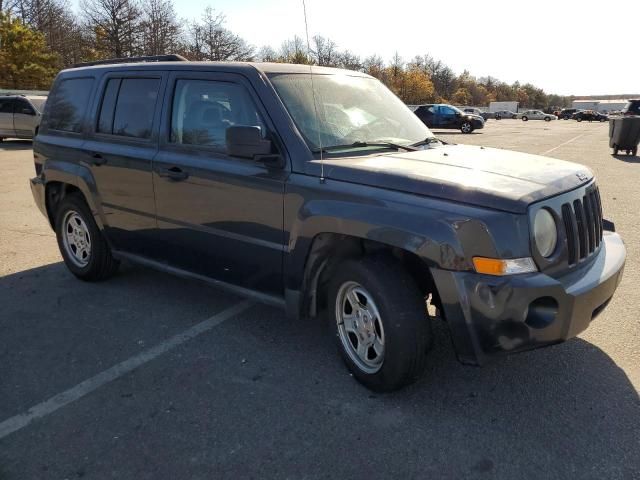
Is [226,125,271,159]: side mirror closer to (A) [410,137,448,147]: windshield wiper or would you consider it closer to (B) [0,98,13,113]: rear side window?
(A) [410,137,448,147]: windshield wiper

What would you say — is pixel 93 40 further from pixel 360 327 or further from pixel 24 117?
pixel 360 327

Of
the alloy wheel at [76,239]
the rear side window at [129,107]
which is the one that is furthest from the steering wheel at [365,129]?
the alloy wheel at [76,239]

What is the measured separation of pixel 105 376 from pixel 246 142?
68.3 inches

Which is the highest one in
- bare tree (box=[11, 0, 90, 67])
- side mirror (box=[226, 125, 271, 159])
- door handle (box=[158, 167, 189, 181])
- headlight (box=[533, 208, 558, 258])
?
bare tree (box=[11, 0, 90, 67])

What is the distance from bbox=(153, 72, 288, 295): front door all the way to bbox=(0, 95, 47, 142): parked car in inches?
690

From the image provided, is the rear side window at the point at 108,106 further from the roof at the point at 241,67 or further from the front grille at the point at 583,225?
the front grille at the point at 583,225

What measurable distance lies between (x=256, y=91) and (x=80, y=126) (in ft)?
7.31

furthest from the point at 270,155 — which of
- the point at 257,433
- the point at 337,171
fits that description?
the point at 257,433

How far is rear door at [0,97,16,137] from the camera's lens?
19.1 m

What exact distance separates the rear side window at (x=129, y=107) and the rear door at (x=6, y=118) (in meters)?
17.4

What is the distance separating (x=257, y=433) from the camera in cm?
284

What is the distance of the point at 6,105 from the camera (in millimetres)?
19203

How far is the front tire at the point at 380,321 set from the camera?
2.93 meters

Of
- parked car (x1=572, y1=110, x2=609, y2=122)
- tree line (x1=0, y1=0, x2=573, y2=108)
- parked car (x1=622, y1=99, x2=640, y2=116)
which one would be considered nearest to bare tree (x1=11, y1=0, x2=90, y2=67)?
tree line (x1=0, y1=0, x2=573, y2=108)
